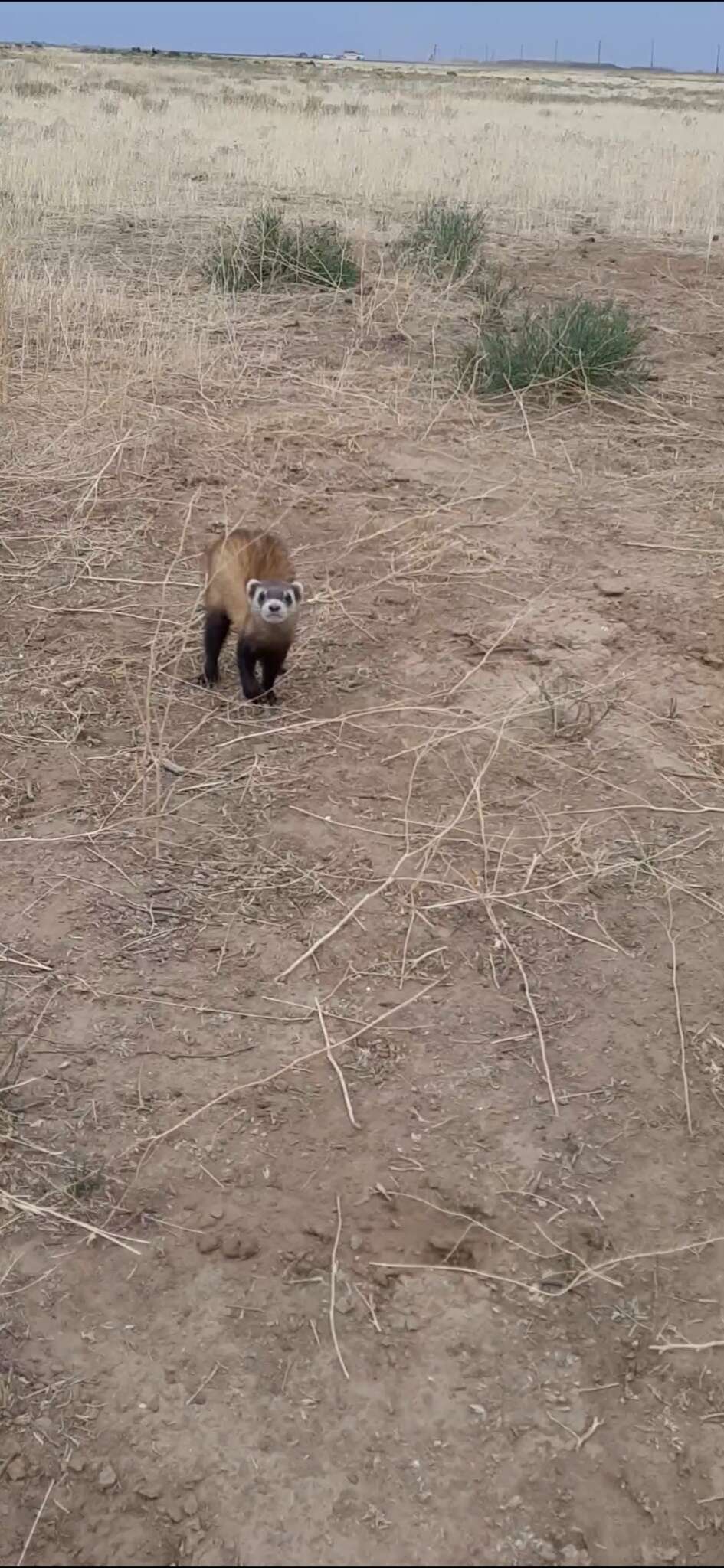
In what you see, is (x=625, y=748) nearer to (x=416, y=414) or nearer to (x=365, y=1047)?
(x=365, y=1047)

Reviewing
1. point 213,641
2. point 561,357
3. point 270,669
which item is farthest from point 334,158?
point 270,669

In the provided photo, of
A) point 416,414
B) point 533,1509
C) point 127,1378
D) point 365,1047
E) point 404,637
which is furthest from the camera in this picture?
point 416,414

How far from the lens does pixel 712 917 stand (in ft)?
10.4

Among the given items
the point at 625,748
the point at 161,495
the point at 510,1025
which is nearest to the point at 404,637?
the point at 625,748

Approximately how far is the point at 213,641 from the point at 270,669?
285 millimetres

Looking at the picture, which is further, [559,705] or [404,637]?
[404,637]

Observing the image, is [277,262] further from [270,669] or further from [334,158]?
[334,158]

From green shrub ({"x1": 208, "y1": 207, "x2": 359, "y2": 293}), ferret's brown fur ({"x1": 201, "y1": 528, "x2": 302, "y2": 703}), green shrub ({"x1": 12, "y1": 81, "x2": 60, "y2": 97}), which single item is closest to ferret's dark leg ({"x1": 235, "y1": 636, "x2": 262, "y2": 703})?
ferret's brown fur ({"x1": 201, "y1": 528, "x2": 302, "y2": 703})

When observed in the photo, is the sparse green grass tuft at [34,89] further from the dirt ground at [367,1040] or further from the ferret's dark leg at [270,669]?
the ferret's dark leg at [270,669]

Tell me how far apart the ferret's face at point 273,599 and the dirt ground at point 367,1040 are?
1.28ft

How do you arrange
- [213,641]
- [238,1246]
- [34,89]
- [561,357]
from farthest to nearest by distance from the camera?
[34,89], [561,357], [213,641], [238,1246]

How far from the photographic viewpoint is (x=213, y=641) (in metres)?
4.24

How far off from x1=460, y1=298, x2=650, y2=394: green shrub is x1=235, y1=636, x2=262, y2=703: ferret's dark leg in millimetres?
3410

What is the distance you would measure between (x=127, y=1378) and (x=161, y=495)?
168 inches
